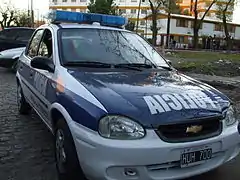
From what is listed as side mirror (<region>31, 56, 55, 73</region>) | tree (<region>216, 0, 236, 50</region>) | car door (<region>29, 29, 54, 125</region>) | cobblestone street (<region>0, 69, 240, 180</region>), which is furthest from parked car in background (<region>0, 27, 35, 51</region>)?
tree (<region>216, 0, 236, 50</region>)

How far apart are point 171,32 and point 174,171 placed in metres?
60.7

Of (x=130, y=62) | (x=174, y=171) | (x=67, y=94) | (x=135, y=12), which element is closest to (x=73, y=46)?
(x=130, y=62)

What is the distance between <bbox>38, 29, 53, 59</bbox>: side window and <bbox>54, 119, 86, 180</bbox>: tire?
3.83 feet

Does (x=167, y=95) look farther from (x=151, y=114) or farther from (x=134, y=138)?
(x=134, y=138)

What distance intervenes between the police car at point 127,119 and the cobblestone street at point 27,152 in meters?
0.38

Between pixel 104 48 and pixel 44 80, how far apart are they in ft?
2.74

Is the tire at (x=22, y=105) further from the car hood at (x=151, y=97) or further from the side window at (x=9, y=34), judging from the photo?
the side window at (x=9, y=34)

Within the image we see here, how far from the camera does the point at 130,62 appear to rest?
4328 millimetres

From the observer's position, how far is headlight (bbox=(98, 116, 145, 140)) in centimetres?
287

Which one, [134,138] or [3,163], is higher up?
[134,138]

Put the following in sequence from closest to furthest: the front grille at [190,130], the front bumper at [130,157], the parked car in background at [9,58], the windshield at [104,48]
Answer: the front bumper at [130,157] → the front grille at [190,130] → the windshield at [104,48] → the parked car in background at [9,58]

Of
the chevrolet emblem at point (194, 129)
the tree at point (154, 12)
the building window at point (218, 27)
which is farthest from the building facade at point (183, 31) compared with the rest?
the chevrolet emblem at point (194, 129)

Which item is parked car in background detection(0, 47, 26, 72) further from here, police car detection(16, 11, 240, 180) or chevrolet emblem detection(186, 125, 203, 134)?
chevrolet emblem detection(186, 125, 203, 134)

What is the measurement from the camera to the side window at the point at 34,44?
5246 mm
